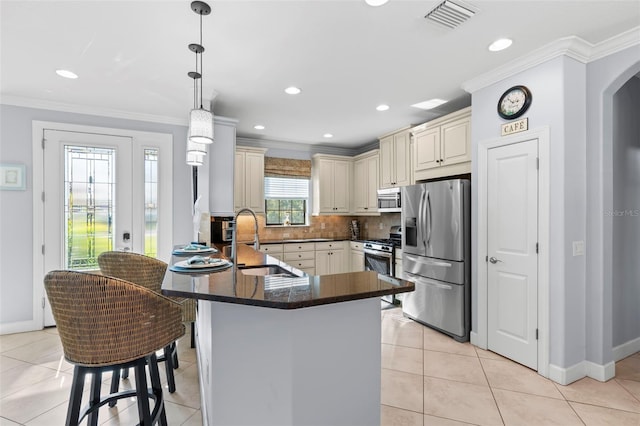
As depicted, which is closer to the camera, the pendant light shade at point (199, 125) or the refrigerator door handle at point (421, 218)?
the pendant light shade at point (199, 125)

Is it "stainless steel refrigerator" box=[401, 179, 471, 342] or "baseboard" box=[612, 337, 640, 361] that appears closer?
"baseboard" box=[612, 337, 640, 361]

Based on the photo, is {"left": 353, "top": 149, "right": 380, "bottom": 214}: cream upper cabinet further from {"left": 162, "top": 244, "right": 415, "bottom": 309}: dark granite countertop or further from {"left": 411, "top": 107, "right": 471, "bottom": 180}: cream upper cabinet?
{"left": 162, "top": 244, "right": 415, "bottom": 309}: dark granite countertop

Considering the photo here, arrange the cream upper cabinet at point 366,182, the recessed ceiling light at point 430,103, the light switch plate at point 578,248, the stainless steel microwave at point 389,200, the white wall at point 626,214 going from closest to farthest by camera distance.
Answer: the light switch plate at point 578,248, the white wall at point 626,214, the recessed ceiling light at point 430,103, the stainless steel microwave at point 389,200, the cream upper cabinet at point 366,182

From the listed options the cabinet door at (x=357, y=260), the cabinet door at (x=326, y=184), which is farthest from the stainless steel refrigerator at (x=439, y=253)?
the cabinet door at (x=326, y=184)

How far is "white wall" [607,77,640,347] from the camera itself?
272cm

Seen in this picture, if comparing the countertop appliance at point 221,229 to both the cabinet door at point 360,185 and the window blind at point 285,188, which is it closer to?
the window blind at point 285,188

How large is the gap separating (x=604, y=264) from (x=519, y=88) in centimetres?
157

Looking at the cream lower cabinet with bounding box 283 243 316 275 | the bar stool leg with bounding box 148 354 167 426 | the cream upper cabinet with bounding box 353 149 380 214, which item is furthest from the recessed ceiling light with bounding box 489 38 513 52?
the cream lower cabinet with bounding box 283 243 316 275

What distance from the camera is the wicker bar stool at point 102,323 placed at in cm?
139

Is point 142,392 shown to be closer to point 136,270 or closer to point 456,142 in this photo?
point 136,270

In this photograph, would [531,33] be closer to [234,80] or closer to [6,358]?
[234,80]

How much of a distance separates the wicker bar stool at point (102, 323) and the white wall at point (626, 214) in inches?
137

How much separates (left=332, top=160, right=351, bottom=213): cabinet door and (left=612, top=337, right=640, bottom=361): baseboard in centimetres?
396

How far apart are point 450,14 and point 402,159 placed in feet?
8.40
